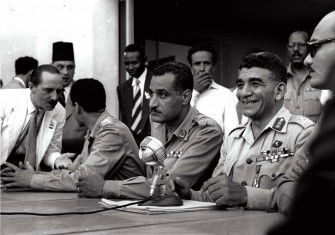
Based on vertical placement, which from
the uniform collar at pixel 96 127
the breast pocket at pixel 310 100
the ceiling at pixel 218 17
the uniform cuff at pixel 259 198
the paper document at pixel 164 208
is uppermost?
the ceiling at pixel 218 17

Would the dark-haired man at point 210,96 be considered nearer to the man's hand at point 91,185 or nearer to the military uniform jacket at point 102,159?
the military uniform jacket at point 102,159


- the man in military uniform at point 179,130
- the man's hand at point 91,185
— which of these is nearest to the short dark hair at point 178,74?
the man in military uniform at point 179,130

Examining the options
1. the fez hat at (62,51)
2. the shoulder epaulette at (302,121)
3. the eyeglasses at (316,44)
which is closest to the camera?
the eyeglasses at (316,44)

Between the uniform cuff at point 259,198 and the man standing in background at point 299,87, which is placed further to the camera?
the man standing in background at point 299,87

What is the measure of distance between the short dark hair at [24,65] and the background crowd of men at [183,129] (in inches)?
12.3

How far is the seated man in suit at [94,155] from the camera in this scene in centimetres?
398

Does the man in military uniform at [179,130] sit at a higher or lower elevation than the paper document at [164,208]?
higher

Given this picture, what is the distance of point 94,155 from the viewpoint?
13.2ft

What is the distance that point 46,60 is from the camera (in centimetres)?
725

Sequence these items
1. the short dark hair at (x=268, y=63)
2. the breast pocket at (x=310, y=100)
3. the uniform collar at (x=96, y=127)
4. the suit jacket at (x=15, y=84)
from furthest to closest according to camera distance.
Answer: the suit jacket at (x=15, y=84), the breast pocket at (x=310, y=100), the uniform collar at (x=96, y=127), the short dark hair at (x=268, y=63)

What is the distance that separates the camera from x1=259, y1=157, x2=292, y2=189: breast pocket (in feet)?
9.95

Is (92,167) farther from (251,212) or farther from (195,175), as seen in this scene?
(251,212)

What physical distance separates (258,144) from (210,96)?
2.04 metres

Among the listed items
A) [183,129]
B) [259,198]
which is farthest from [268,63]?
[259,198]
